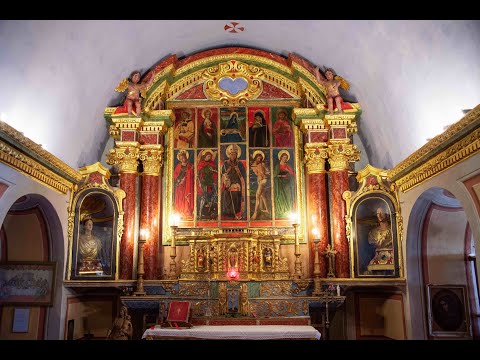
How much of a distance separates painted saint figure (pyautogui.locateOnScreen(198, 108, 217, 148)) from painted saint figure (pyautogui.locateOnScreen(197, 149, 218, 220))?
202mm

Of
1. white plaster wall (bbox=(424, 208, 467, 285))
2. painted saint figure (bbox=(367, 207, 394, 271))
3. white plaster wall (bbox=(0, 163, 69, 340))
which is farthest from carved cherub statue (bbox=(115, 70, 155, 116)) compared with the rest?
white plaster wall (bbox=(424, 208, 467, 285))

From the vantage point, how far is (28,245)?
1082 centimetres

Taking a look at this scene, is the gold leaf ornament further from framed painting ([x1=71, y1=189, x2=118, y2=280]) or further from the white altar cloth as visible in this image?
the white altar cloth

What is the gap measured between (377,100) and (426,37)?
280 cm

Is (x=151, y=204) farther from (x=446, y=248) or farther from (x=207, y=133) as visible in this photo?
(x=446, y=248)

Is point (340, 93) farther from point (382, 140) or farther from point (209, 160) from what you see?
point (209, 160)

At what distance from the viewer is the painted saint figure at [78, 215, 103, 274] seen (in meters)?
11.3

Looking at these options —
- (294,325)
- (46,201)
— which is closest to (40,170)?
(46,201)

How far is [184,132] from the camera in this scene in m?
13.1

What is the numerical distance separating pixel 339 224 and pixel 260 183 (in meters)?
2.19

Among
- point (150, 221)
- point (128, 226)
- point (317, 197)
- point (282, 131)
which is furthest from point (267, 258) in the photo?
point (282, 131)

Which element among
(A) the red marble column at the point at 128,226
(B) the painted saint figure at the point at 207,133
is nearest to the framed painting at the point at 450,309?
(B) the painted saint figure at the point at 207,133

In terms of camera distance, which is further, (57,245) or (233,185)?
(233,185)

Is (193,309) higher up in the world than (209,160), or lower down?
lower down
